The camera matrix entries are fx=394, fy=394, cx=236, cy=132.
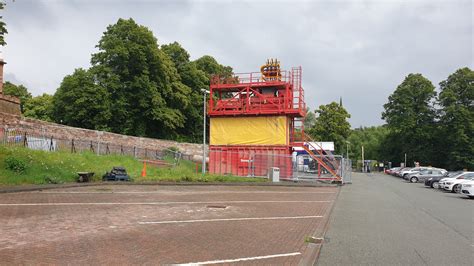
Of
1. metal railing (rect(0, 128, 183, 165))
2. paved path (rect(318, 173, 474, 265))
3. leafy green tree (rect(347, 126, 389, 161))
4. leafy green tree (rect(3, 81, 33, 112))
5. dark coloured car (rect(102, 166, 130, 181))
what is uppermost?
leafy green tree (rect(3, 81, 33, 112))

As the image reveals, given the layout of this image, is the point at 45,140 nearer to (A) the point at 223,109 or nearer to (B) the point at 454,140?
(A) the point at 223,109

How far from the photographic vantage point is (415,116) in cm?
7056

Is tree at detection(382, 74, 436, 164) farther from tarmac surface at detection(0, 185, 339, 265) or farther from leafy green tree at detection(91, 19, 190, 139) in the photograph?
tarmac surface at detection(0, 185, 339, 265)

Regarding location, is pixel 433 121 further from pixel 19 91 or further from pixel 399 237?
pixel 19 91

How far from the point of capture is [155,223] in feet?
34.3

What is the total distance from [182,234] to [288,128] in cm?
2481

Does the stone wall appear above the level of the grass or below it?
above

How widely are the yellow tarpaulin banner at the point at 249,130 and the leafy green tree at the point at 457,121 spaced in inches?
1712

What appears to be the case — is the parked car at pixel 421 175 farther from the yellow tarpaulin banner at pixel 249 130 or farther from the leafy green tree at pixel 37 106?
the leafy green tree at pixel 37 106

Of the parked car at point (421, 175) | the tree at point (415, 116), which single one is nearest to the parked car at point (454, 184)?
the parked car at point (421, 175)

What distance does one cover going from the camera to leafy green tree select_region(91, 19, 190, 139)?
42.7 meters

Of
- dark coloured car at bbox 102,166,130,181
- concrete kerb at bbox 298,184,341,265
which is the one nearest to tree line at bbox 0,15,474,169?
dark coloured car at bbox 102,166,130,181

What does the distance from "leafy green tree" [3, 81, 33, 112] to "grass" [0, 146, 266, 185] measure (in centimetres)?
4706

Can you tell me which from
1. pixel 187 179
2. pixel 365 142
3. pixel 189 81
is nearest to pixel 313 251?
pixel 187 179
